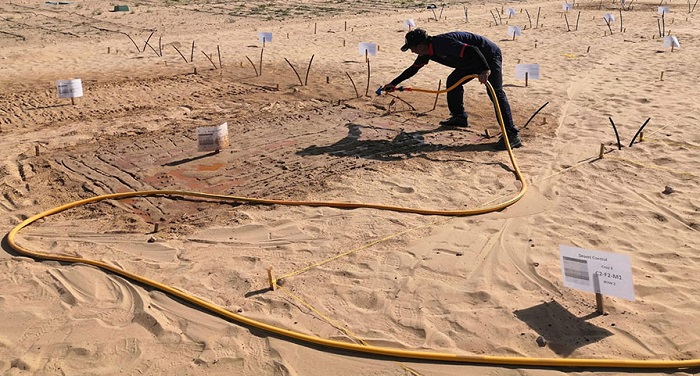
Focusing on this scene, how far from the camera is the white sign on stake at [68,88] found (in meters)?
7.80

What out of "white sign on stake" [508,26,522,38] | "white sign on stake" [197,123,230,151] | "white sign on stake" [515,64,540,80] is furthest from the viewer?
"white sign on stake" [508,26,522,38]

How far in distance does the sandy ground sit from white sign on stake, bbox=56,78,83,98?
0.59 feet

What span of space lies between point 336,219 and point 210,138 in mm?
2019

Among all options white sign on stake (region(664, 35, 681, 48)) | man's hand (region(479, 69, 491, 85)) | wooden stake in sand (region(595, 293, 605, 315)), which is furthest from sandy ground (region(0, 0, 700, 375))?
white sign on stake (region(664, 35, 681, 48))

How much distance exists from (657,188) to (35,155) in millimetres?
6049

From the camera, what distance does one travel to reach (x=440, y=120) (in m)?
7.55

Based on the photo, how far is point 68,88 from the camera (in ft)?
25.8

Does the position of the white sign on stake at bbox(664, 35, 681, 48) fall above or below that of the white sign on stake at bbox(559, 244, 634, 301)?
above

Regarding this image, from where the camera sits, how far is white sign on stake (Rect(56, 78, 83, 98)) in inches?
307

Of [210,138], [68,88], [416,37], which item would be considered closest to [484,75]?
[416,37]

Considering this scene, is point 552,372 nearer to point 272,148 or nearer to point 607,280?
point 607,280

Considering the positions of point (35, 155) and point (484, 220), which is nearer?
point (484, 220)

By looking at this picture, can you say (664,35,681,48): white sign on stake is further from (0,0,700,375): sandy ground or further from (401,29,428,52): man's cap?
(401,29,428,52): man's cap

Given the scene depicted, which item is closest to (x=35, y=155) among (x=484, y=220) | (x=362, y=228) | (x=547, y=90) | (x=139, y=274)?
(x=139, y=274)
